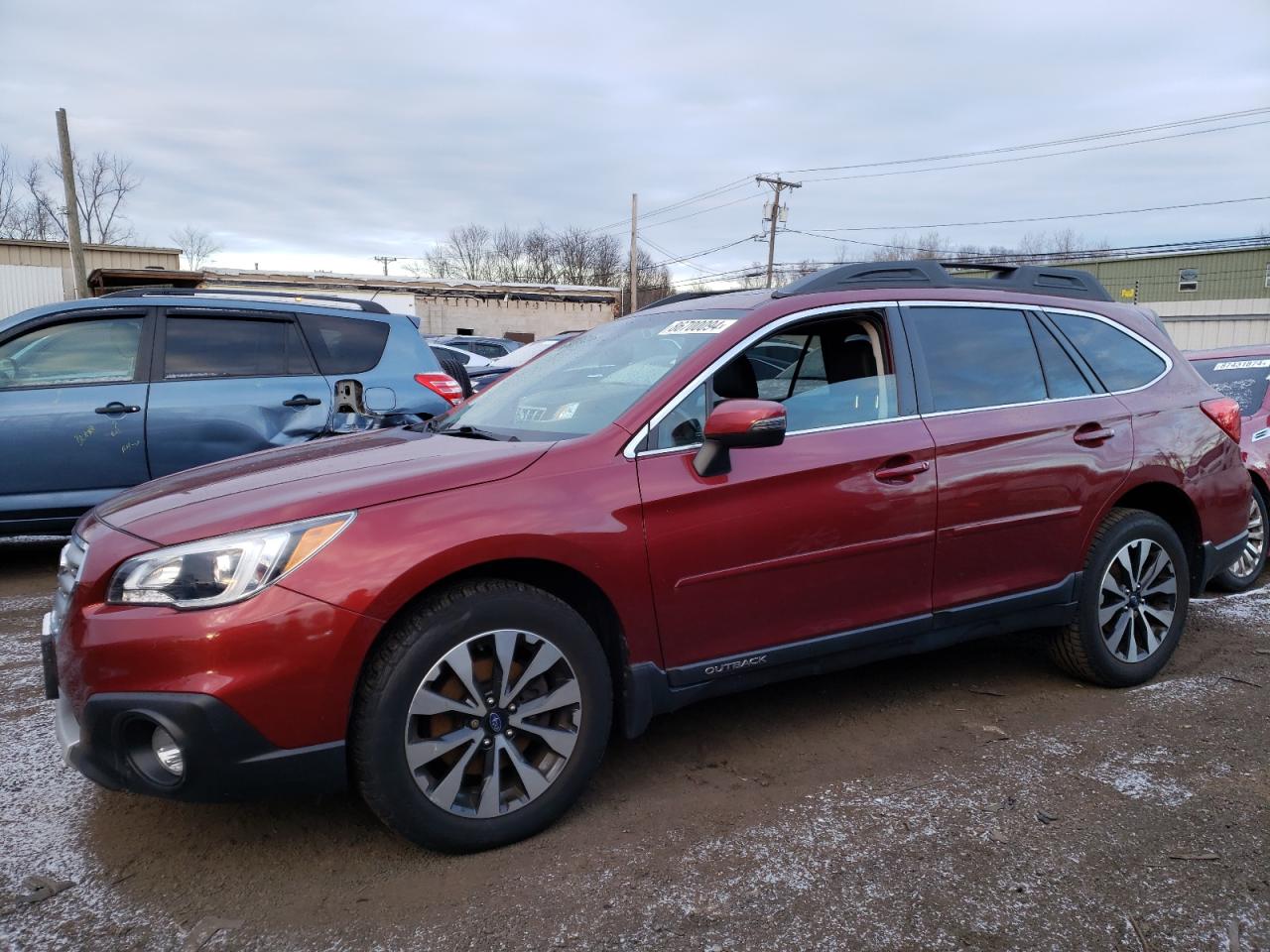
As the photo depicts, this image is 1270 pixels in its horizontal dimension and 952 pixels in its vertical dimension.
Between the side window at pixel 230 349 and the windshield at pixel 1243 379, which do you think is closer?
the side window at pixel 230 349

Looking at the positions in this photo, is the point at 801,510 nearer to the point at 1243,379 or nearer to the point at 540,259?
the point at 1243,379

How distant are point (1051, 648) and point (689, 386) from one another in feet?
7.14

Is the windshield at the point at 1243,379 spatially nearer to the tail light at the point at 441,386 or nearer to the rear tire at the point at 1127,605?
the rear tire at the point at 1127,605

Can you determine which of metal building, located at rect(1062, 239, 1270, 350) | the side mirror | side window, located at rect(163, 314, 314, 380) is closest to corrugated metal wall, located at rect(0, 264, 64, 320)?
side window, located at rect(163, 314, 314, 380)

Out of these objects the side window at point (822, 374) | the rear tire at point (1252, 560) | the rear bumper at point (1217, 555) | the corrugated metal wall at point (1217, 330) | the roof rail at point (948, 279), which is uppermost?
the corrugated metal wall at point (1217, 330)

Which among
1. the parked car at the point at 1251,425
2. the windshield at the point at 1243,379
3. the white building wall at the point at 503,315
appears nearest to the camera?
the parked car at the point at 1251,425

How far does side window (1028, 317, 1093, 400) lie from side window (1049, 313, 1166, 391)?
0.32 feet

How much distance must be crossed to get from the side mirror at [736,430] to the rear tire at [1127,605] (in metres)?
1.78

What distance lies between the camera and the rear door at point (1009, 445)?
355 cm

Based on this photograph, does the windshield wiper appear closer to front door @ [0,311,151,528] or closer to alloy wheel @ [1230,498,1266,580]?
front door @ [0,311,151,528]

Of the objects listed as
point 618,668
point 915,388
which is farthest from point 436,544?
point 915,388

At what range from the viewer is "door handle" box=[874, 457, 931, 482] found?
3357 millimetres

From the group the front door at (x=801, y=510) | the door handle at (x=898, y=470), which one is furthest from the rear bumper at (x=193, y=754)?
the door handle at (x=898, y=470)

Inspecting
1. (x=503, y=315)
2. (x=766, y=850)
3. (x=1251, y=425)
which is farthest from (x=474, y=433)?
(x=503, y=315)
